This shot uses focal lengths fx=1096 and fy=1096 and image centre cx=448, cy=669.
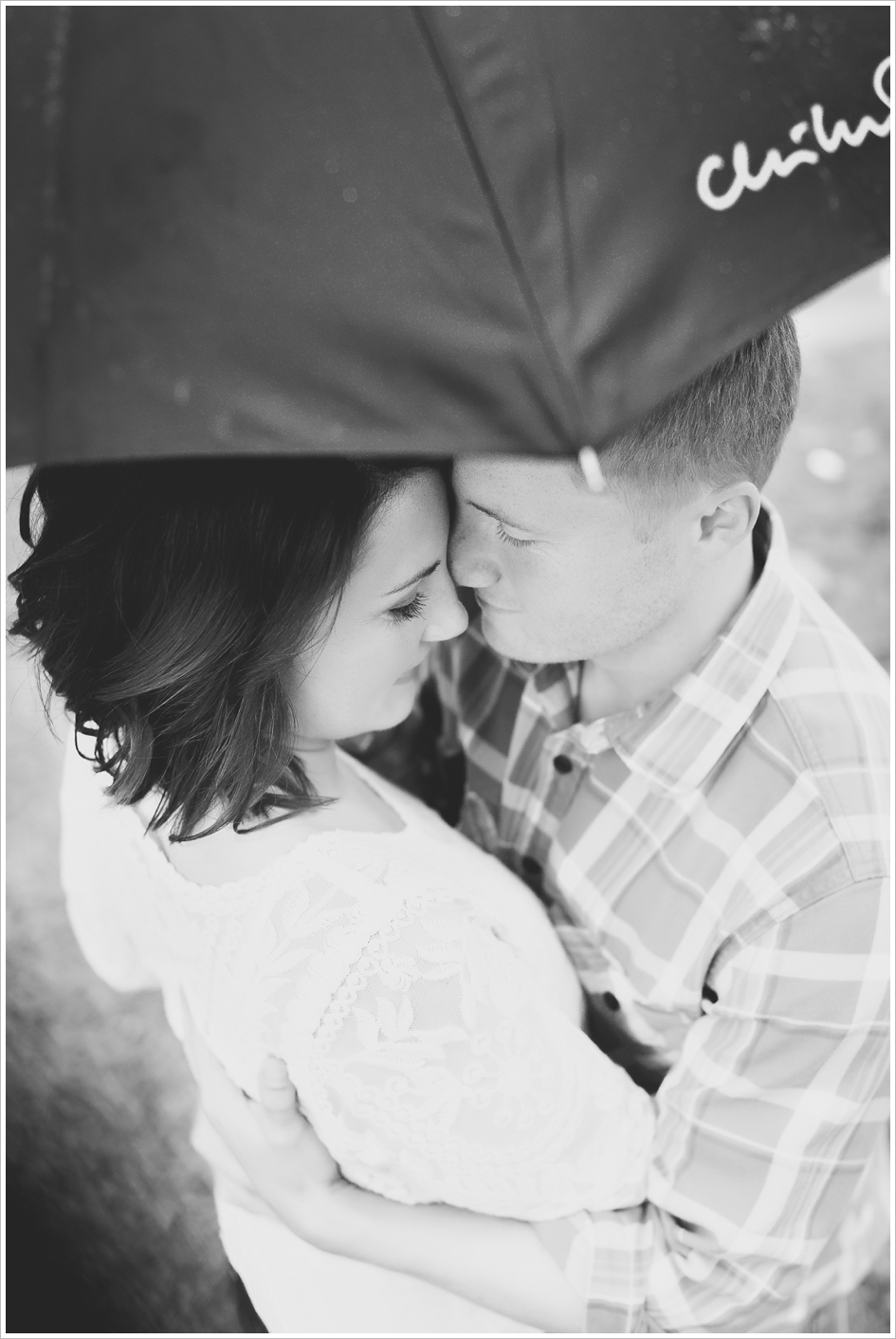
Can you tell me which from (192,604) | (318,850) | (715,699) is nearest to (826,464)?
(715,699)

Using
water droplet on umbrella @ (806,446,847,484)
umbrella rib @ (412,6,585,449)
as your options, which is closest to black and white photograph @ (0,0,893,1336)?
umbrella rib @ (412,6,585,449)

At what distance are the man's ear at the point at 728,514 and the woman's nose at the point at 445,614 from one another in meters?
0.43

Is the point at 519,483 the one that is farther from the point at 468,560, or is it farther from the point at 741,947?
the point at 741,947

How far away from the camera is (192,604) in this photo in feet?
4.95

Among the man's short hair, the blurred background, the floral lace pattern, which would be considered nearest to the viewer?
the floral lace pattern

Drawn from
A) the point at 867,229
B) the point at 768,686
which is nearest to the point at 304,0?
the point at 867,229

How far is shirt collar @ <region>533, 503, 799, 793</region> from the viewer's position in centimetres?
190

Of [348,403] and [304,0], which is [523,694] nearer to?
[348,403]

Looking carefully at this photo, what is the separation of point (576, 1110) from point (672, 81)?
1.43 m

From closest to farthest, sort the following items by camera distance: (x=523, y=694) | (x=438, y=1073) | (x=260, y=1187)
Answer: (x=438, y=1073) → (x=260, y=1187) → (x=523, y=694)

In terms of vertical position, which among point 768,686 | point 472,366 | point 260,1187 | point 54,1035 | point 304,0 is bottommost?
point 54,1035

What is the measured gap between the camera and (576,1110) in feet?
5.66

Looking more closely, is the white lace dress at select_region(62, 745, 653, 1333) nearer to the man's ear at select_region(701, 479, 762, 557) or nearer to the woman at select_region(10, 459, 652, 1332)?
the woman at select_region(10, 459, 652, 1332)

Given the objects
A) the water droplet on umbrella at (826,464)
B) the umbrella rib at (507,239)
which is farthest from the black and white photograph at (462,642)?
the water droplet on umbrella at (826,464)
